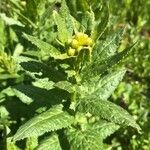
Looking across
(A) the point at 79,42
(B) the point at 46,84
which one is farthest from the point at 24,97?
(A) the point at 79,42

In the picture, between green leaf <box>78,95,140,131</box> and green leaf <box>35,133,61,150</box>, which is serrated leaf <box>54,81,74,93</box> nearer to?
Answer: green leaf <box>78,95,140,131</box>

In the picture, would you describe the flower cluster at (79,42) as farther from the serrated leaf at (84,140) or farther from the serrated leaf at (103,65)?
the serrated leaf at (84,140)

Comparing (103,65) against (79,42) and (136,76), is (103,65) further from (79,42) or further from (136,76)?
(136,76)

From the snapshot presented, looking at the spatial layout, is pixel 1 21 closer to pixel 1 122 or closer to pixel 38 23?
pixel 38 23

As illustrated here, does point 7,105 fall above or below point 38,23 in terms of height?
below

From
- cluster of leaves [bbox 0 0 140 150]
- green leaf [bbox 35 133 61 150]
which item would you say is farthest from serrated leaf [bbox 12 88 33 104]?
green leaf [bbox 35 133 61 150]

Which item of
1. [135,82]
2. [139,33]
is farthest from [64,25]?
[139,33]

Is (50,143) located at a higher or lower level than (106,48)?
lower
